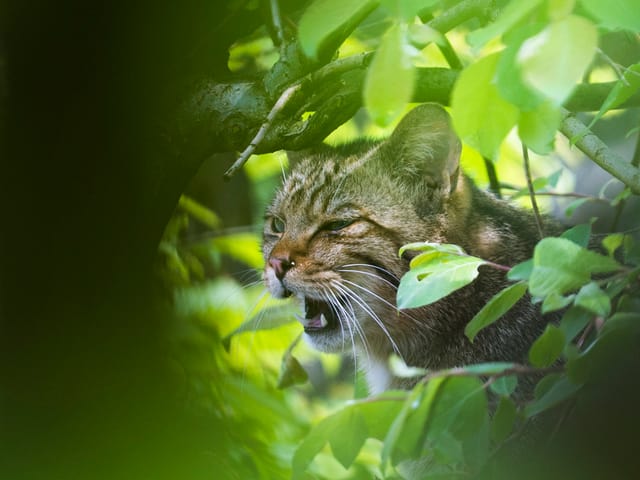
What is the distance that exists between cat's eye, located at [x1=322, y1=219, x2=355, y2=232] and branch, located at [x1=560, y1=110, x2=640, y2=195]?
0.67 meters

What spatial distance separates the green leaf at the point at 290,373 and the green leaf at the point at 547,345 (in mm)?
1089

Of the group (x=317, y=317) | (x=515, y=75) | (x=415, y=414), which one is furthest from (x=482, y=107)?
(x=317, y=317)

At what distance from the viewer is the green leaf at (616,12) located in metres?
1.05

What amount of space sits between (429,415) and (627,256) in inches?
26.8

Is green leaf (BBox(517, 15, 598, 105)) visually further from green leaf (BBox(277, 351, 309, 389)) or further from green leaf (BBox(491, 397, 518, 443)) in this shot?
green leaf (BBox(277, 351, 309, 389))

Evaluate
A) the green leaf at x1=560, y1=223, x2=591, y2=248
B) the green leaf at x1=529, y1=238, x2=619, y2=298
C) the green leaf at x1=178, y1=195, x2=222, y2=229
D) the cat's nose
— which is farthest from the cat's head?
the green leaf at x1=529, y1=238, x2=619, y2=298

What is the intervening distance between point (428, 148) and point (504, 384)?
860 mm

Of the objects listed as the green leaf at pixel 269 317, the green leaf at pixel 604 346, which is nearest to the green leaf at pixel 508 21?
the green leaf at pixel 604 346

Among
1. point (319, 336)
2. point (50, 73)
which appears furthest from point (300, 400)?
point (50, 73)

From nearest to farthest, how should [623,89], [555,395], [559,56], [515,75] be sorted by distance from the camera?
[559,56]
[515,75]
[555,395]
[623,89]

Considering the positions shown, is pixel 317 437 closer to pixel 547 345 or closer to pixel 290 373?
pixel 547 345

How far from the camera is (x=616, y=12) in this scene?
1063 millimetres

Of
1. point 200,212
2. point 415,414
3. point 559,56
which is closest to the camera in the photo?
point 559,56

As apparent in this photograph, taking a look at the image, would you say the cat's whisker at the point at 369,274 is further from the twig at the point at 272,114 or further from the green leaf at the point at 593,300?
the green leaf at the point at 593,300
